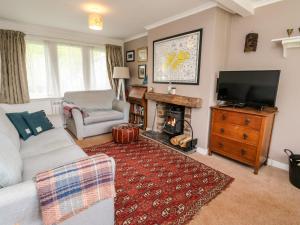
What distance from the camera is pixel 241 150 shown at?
2436 millimetres

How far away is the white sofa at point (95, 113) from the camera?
11.3 feet

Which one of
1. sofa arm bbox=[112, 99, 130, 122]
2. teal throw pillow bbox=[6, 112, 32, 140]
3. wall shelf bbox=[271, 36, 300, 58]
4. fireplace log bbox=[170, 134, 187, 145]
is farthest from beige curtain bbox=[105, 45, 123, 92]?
wall shelf bbox=[271, 36, 300, 58]

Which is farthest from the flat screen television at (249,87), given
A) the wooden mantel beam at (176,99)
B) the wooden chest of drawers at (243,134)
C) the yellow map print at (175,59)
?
the yellow map print at (175,59)

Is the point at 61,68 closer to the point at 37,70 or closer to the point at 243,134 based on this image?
the point at 37,70

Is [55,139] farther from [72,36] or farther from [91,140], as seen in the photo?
[72,36]

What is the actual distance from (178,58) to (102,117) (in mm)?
1925

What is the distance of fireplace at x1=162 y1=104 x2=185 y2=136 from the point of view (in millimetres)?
3262

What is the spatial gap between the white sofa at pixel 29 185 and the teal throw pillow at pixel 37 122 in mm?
386

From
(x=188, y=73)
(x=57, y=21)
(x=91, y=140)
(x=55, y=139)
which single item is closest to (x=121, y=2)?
(x=188, y=73)

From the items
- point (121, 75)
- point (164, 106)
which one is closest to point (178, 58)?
point (164, 106)

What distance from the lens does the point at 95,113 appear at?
3.73 m

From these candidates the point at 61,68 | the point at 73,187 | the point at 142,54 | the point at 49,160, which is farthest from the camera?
the point at 142,54

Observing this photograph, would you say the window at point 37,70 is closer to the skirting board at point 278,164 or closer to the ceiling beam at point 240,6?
the ceiling beam at point 240,6

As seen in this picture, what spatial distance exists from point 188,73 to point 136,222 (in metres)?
2.32
